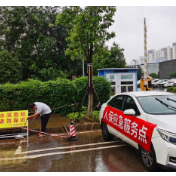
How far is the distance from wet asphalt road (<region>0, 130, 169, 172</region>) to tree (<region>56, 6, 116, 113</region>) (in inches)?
127

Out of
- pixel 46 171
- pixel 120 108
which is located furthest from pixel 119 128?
pixel 46 171

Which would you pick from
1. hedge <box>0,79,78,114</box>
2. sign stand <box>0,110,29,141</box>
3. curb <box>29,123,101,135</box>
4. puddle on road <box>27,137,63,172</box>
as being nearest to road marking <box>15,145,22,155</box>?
puddle on road <box>27,137,63,172</box>

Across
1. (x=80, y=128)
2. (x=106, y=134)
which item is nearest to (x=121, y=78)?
(x=80, y=128)

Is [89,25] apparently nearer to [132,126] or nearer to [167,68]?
[132,126]

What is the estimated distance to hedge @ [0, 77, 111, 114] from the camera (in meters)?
8.87

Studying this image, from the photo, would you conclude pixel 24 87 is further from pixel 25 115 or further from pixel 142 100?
pixel 142 100

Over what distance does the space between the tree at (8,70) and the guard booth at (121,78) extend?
20.8 ft

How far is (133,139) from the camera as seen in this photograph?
14.3ft

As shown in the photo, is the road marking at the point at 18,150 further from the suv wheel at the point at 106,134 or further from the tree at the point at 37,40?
the tree at the point at 37,40

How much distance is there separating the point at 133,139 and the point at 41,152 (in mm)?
2549

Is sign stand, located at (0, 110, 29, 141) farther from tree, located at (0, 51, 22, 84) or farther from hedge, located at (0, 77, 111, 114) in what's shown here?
tree, located at (0, 51, 22, 84)

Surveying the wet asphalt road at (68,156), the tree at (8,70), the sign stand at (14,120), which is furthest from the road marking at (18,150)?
the tree at (8,70)

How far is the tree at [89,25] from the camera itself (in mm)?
8336

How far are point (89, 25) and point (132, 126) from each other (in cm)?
531
